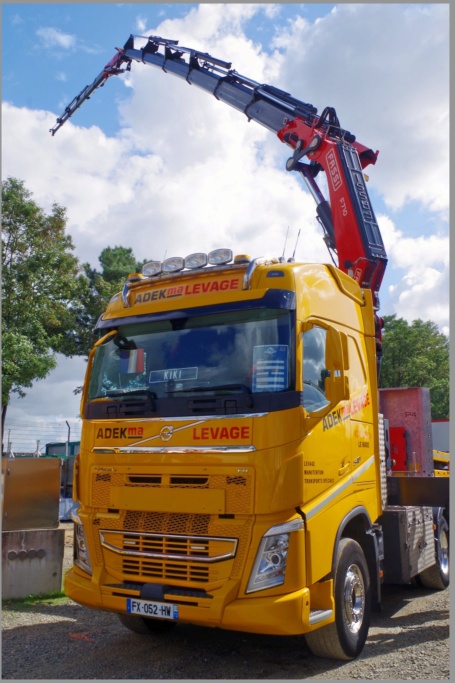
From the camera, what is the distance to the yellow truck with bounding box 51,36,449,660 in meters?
4.89

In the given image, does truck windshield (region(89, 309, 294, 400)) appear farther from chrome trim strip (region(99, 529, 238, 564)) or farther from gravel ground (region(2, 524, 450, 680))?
gravel ground (region(2, 524, 450, 680))

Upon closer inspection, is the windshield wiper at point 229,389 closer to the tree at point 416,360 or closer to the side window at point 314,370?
the side window at point 314,370

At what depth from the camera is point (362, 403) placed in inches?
251

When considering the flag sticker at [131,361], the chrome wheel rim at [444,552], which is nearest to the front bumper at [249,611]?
the flag sticker at [131,361]

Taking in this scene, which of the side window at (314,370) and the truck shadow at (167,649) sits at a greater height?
the side window at (314,370)

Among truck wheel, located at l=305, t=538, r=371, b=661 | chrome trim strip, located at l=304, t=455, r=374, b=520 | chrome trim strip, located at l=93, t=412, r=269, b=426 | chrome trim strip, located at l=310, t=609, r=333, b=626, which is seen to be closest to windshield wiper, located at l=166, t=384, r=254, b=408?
chrome trim strip, located at l=93, t=412, r=269, b=426

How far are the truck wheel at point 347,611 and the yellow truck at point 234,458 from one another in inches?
0.7

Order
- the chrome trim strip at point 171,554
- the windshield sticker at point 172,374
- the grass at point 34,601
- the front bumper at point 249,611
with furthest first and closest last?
the grass at point 34,601 < the windshield sticker at point 172,374 < the chrome trim strip at point 171,554 < the front bumper at point 249,611

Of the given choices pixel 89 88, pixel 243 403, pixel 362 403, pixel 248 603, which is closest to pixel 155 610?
pixel 248 603

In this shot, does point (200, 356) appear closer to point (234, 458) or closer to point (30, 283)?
point (234, 458)

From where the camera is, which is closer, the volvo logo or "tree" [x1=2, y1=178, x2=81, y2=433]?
the volvo logo

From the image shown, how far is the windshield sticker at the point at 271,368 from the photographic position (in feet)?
16.7

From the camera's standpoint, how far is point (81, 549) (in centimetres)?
579

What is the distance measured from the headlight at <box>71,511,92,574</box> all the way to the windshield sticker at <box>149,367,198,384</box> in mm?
1558
